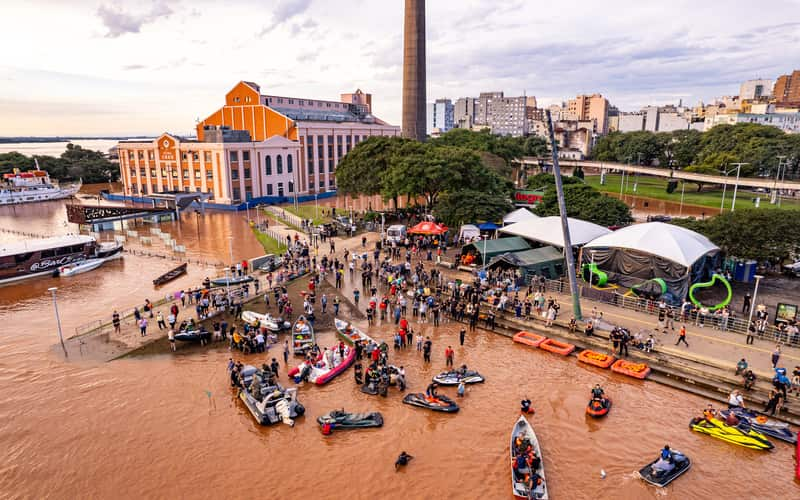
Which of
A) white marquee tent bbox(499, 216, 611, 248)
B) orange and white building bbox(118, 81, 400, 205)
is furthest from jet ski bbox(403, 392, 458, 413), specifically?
orange and white building bbox(118, 81, 400, 205)

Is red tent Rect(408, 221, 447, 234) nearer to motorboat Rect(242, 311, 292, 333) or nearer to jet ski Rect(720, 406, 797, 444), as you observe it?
motorboat Rect(242, 311, 292, 333)

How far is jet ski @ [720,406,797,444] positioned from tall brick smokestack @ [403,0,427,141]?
290 feet

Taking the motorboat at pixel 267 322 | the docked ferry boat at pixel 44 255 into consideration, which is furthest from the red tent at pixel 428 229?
the docked ferry boat at pixel 44 255

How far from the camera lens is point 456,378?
20.8 metres

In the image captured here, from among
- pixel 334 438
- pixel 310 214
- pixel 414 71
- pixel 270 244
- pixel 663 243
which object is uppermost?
pixel 414 71

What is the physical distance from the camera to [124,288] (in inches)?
1390

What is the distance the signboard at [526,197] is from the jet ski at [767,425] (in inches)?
1667

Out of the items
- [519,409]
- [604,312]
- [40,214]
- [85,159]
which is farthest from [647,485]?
[85,159]

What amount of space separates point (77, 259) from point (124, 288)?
9.04 m

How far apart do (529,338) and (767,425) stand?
34.2 ft

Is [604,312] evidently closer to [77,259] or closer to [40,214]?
[77,259]

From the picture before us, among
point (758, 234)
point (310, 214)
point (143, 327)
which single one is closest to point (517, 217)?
point (758, 234)

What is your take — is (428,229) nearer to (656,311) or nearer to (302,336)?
(302,336)

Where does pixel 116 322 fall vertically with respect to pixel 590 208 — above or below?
below
